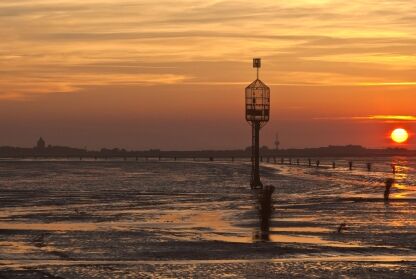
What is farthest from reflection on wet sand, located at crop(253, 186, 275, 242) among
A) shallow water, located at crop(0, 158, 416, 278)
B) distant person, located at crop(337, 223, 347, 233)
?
distant person, located at crop(337, 223, 347, 233)

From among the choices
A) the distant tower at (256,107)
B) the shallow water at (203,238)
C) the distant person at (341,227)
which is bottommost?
the shallow water at (203,238)

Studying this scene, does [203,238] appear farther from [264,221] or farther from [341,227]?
[264,221]

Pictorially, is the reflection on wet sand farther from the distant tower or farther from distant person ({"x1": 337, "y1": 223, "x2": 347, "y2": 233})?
the distant tower

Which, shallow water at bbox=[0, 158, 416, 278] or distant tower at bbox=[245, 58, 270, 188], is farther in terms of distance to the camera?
distant tower at bbox=[245, 58, 270, 188]

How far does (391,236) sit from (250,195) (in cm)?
2443

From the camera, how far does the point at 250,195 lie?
49875 mm

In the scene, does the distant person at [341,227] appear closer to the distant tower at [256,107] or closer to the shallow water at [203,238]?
the shallow water at [203,238]

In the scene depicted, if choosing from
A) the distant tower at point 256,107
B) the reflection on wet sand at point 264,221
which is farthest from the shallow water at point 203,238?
the distant tower at point 256,107

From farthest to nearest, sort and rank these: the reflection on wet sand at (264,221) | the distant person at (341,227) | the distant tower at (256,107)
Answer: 1. the distant tower at (256,107)
2. the distant person at (341,227)
3. the reflection on wet sand at (264,221)

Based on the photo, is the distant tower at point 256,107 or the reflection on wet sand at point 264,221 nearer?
the reflection on wet sand at point 264,221

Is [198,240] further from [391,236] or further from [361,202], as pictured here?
[361,202]

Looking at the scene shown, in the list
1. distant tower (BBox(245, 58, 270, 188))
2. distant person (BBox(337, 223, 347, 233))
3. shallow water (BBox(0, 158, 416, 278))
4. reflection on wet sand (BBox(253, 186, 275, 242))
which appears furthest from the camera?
distant tower (BBox(245, 58, 270, 188))

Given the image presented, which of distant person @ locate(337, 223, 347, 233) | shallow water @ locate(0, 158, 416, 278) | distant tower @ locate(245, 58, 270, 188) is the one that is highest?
distant tower @ locate(245, 58, 270, 188)

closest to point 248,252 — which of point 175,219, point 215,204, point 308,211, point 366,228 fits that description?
point 366,228
